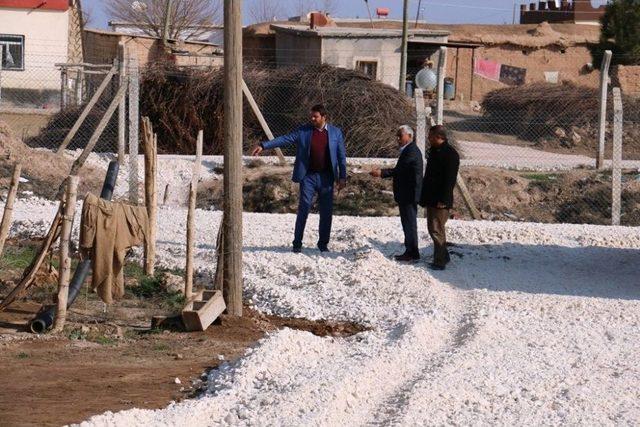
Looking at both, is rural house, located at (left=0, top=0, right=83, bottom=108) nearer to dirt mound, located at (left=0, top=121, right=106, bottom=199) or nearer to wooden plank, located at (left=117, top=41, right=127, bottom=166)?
dirt mound, located at (left=0, top=121, right=106, bottom=199)

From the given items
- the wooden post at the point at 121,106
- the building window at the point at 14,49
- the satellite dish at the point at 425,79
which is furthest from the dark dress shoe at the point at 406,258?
the building window at the point at 14,49

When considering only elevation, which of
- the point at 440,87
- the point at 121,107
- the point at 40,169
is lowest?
the point at 40,169

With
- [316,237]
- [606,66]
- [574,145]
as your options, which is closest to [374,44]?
[574,145]

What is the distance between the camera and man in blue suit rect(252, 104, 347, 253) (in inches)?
529

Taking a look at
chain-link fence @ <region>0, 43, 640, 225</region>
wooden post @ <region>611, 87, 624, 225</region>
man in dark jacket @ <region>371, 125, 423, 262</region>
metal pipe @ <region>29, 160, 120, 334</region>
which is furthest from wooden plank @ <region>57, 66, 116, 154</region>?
wooden post @ <region>611, 87, 624, 225</region>

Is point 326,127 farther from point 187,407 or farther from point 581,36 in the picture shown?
point 581,36

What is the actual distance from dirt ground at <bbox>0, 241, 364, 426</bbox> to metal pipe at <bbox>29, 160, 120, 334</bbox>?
0.15 metres

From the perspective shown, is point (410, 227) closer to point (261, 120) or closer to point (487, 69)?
point (261, 120)

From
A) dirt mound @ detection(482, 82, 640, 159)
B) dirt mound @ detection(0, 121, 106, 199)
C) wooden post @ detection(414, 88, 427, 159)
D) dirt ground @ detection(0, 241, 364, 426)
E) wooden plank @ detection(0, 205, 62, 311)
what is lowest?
dirt mound @ detection(482, 82, 640, 159)

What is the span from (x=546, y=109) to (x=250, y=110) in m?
11.4

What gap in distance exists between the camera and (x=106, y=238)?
1035cm

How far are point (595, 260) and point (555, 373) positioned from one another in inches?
216

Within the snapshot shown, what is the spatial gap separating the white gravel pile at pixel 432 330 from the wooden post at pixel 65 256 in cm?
169

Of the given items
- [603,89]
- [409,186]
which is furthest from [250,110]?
[409,186]
